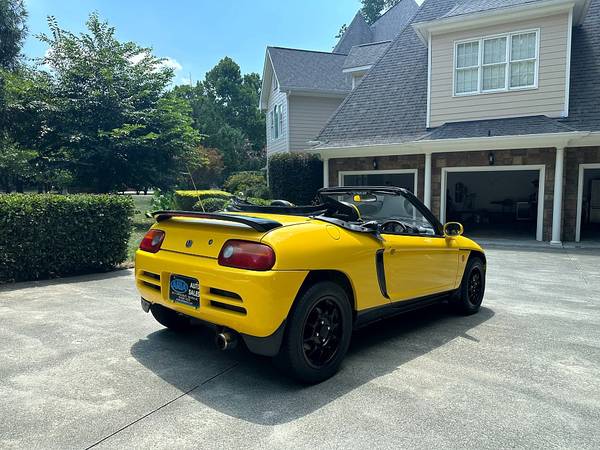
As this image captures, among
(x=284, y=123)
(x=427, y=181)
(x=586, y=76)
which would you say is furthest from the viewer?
(x=284, y=123)

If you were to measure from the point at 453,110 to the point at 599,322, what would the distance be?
9.65m

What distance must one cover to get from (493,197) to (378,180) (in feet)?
25.2

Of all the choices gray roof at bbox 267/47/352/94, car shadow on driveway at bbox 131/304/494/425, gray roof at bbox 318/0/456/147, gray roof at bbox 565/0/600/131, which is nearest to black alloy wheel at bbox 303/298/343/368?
car shadow on driveway at bbox 131/304/494/425

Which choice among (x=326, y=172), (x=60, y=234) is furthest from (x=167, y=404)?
(x=326, y=172)

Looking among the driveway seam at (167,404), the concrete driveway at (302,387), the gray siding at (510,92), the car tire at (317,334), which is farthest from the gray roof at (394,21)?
the driveway seam at (167,404)

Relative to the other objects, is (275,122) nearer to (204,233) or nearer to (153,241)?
(153,241)

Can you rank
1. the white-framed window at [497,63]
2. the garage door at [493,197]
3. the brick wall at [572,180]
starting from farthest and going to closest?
1. the garage door at [493,197]
2. the white-framed window at [497,63]
3. the brick wall at [572,180]

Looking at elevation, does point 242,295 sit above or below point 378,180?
below

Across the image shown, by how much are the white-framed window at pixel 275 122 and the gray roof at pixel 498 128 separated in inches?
405

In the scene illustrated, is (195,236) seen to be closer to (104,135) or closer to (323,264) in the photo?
(323,264)

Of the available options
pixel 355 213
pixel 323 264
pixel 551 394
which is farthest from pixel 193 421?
pixel 551 394

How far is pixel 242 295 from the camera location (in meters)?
3.02

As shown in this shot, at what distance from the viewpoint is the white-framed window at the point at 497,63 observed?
40.7 ft

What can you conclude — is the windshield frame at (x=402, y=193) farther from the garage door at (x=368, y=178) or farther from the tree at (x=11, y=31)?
the tree at (x=11, y=31)
